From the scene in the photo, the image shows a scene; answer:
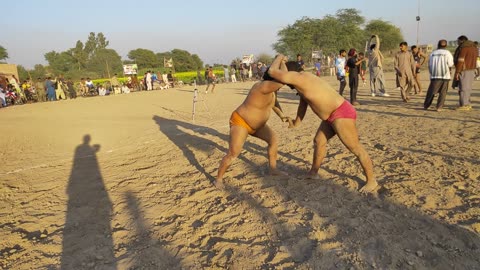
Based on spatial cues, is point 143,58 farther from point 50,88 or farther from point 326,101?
point 326,101

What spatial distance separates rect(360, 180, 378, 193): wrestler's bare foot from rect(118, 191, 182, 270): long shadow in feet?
7.32

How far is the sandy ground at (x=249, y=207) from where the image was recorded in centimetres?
283

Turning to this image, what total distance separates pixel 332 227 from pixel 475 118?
575cm

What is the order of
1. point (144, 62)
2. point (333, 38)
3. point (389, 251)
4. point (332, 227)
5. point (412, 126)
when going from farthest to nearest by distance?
1. point (144, 62)
2. point (333, 38)
3. point (412, 126)
4. point (332, 227)
5. point (389, 251)

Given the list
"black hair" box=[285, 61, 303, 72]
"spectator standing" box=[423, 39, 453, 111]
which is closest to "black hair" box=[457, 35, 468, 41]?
"spectator standing" box=[423, 39, 453, 111]

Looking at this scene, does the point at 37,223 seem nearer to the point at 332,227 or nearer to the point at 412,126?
the point at 332,227

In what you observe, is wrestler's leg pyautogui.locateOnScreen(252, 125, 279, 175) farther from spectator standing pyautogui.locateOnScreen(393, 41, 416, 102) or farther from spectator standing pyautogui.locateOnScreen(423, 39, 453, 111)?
spectator standing pyautogui.locateOnScreen(393, 41, 416, 102)

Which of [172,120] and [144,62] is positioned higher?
[144,62]

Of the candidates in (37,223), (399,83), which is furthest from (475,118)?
(37,223)

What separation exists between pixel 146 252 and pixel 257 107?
2062mm

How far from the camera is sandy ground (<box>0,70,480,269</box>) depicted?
2.83 meters

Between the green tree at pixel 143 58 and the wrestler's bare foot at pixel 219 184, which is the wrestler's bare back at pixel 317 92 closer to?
the wrestler's bare foot at pixel 219 184

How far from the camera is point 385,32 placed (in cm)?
5409

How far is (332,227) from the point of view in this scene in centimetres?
313
